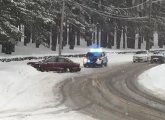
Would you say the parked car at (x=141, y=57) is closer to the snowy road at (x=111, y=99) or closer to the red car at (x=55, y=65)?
the red car at (x=55, y=65)

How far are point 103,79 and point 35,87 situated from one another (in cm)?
721

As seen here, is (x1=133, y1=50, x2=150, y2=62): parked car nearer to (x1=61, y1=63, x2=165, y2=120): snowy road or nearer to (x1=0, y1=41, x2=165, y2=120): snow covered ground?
(x1=0, y1=41, x2=165, y2=120): snow covered ground

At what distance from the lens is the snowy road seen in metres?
16.7

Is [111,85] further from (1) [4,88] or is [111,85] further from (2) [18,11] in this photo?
(2) [18,11]

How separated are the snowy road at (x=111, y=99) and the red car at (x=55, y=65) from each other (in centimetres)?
514

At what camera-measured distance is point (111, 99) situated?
814 inches

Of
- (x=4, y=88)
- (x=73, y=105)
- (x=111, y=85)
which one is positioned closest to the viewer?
(x=73, y=105)

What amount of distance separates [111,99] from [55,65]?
14.4m

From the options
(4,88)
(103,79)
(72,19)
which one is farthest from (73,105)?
(72,19)

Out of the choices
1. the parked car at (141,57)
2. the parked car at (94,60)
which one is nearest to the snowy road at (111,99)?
the parked car at (94,60)

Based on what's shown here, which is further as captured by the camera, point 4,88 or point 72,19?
point 72,19

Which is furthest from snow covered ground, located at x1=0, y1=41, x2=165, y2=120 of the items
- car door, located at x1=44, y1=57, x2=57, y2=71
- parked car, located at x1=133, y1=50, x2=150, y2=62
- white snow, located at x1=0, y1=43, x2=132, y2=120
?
parked car, located at x1=133, y1=50, x2=150, y2=62

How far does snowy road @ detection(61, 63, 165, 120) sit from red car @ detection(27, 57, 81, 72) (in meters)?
5.14

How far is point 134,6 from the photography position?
240 ft
